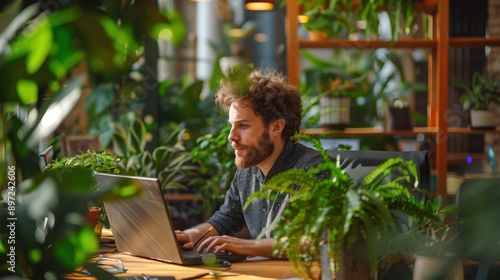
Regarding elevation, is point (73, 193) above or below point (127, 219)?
above

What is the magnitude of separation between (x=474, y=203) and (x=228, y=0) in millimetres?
10374

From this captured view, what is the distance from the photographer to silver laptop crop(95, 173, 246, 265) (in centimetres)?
179

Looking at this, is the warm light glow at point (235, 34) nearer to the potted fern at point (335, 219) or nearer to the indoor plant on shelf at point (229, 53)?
the indoor plant on shelf at point (229, 53)

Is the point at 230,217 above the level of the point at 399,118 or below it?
below

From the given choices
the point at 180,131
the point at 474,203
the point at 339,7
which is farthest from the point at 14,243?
the point at 339,7

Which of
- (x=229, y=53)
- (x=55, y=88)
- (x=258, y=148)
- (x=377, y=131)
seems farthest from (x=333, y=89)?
(x=55, y=88)

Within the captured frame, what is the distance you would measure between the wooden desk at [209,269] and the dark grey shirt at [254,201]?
0.49 meters

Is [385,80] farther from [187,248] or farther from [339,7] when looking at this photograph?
[187,248]

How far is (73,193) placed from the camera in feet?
1.50

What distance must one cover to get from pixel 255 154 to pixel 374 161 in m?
0.44

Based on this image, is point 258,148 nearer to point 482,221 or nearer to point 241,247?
point 241,247

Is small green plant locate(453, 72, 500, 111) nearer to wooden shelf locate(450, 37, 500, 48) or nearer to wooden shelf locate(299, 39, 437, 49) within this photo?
wooden shelf locate(450, 37, 500, 48)

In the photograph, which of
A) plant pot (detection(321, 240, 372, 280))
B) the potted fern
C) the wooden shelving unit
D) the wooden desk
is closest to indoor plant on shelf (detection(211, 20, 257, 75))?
the potted fern

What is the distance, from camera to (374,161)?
2582 mm
